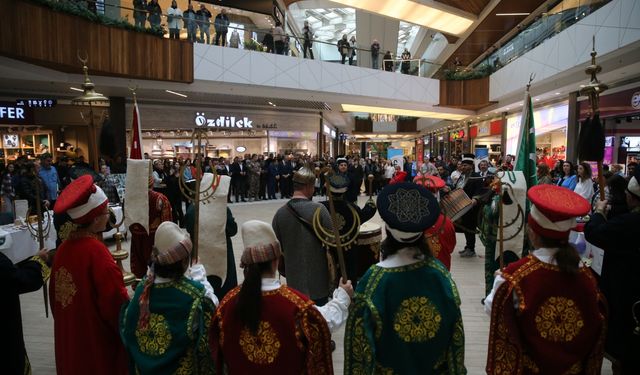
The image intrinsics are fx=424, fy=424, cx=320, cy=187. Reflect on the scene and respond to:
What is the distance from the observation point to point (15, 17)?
8.45 metres

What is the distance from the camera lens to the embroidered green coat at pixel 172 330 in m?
2.04

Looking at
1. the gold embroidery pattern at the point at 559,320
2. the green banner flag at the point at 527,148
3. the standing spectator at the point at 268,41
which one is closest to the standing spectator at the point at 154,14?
the standing spectator at the point at 268,41

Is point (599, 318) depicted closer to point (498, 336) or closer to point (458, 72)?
point (498, 336)

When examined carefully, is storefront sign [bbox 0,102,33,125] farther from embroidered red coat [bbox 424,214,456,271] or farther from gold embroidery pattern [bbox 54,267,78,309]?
embroidered red coat [bbox 424,214,456,271]

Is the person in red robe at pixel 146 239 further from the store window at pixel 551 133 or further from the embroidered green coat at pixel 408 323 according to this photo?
the store window at pixel 551 133

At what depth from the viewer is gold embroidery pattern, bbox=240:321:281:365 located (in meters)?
1.87

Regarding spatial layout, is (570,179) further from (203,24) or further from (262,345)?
(203,24)

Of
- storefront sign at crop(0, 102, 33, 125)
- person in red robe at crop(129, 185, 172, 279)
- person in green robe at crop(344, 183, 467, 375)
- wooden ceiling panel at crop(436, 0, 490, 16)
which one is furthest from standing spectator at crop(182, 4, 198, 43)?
person in green robe at crop(344, 183, 467, 375)

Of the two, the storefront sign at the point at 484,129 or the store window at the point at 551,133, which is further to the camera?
the storefront sign at the point at 484,129

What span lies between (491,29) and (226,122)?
40.8 ft

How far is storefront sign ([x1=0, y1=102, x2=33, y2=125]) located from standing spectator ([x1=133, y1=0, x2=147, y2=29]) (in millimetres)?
3623

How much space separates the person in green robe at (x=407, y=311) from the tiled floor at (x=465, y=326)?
1689 mm

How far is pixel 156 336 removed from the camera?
2.04m

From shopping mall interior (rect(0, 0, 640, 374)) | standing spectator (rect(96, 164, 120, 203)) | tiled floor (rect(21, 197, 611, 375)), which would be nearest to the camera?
tiled floor (rect(21, 197, 611, 375))
